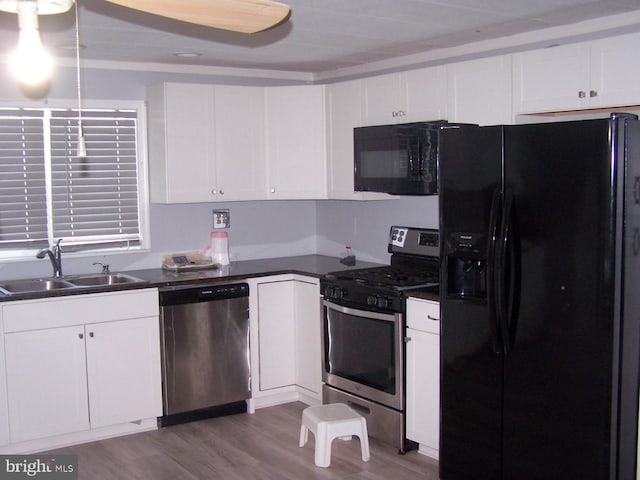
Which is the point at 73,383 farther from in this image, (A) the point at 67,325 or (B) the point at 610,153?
(B) the point at 610,153

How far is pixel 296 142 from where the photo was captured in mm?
4980

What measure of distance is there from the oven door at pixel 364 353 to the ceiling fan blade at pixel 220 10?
236 centimetres

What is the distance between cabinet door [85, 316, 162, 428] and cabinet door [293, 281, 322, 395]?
3.14 ft

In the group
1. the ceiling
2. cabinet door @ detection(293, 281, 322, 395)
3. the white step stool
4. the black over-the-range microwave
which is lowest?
the white step stool

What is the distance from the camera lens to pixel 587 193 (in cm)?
281

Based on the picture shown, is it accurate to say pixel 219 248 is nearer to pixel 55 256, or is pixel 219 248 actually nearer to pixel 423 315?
pixel 55 256

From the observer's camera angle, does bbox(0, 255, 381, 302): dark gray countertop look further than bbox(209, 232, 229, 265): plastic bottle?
No

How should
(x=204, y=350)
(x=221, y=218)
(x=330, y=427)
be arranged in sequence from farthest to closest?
1. (x=221, y=218)
2. (x=204, y=350)
3. (x=330, y=427)

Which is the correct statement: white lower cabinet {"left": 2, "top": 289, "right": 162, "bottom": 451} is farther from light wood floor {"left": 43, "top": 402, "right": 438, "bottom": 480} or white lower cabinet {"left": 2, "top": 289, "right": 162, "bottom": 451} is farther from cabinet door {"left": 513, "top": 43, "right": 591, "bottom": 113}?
cabinet door {"left": 513, "top": 43, "right": 591, "bottom": 113}

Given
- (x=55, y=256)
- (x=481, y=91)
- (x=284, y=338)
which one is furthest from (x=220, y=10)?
(x=284, y=338)

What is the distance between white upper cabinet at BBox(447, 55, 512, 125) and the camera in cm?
368

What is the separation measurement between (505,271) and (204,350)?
84.8 inches

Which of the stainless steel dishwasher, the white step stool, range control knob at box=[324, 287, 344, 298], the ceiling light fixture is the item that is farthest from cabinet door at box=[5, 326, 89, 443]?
the ceiling light fixture

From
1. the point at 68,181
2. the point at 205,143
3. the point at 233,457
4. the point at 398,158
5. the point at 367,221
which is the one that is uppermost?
the point at 205,143
